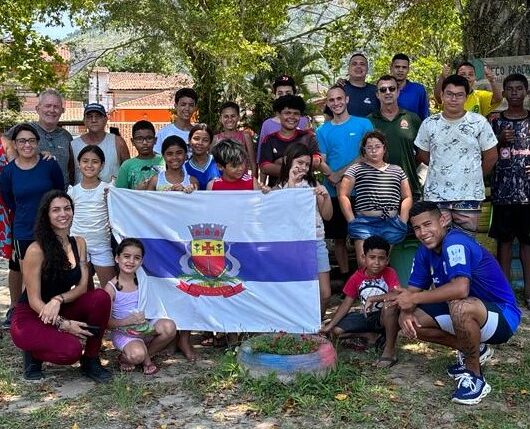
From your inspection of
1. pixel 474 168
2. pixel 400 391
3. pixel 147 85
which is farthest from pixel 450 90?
pixel 147 85

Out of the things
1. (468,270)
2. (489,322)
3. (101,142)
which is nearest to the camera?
(468,270)

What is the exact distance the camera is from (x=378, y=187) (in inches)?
223

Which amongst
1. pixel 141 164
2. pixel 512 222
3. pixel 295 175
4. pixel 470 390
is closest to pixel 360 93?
pixel 295 175

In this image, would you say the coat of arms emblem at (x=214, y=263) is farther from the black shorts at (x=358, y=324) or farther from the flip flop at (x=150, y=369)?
the black shorts at (x=358, y=324)

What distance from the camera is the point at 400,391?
15.5 ft

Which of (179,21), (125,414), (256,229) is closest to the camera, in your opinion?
(125,414)

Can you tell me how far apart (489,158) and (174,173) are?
2675 millimetres

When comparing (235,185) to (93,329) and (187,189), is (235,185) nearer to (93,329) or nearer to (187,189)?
(187,189)

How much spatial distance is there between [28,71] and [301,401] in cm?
1062

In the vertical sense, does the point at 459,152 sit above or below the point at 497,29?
below

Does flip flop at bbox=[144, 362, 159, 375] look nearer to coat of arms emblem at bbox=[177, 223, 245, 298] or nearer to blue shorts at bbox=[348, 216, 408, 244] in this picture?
coat of arms emblem at bbox=[177, 223, 245, 298]

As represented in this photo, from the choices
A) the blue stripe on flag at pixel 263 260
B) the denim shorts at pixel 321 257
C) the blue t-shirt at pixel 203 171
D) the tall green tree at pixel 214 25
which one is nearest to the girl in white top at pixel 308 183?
the denim shorts at pixel 321 257

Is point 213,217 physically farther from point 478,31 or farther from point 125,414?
point 478,31

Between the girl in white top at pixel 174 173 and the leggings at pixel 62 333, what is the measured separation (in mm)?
1104
